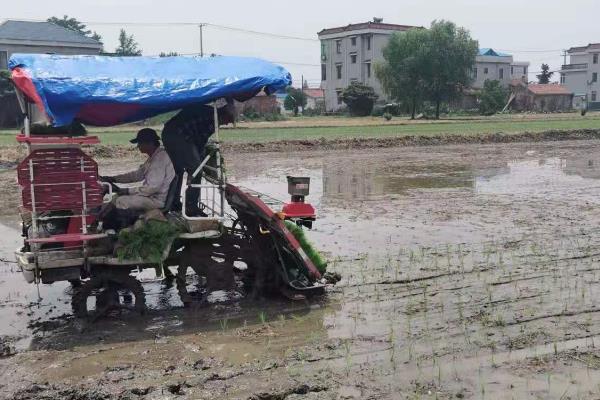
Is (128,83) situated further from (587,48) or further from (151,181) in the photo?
(587,48)

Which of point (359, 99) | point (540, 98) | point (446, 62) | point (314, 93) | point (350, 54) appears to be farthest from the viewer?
point (314, 93)

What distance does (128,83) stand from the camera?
6102 mm

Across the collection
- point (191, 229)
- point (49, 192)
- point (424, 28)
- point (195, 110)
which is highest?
point (424, 28)

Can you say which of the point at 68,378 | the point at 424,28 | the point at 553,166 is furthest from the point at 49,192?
the point at 424,28

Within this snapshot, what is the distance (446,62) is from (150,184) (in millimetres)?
55103

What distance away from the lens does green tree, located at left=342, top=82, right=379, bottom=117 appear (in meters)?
61.6

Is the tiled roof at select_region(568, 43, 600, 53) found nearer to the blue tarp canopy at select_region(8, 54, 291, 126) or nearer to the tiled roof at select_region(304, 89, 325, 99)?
the tiled roof at select_region(304, 89, 325, 99)

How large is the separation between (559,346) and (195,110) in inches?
161

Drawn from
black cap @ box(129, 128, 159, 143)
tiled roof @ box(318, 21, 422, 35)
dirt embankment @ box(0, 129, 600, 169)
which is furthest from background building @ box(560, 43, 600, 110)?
black cap @ box(129, 128, 159, 143)

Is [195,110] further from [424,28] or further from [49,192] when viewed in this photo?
[424,28]

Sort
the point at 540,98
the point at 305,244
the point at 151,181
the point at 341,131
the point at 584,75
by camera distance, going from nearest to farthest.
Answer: the point at 151,181
the point at 305,244
the point at 341,131
the point at 540,98
the point at 584,75

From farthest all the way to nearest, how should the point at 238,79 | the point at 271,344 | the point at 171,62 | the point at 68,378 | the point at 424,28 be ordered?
the point at 424,28
the point at 171,62
the point at 238,79
the point at 271,344
the point at 68,378

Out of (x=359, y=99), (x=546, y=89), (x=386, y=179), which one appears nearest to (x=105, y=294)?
(x=386, y=179)

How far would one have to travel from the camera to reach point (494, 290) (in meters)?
7.13
